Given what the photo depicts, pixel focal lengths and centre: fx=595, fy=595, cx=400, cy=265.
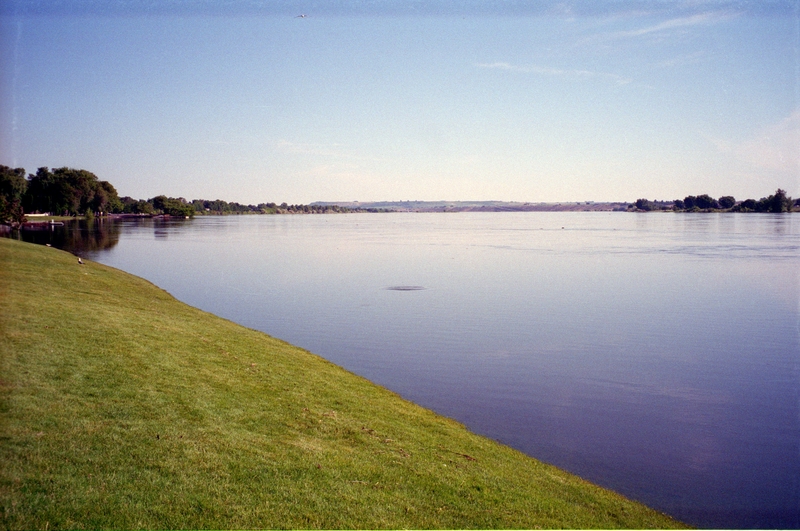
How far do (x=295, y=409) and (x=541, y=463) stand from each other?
17.1ft

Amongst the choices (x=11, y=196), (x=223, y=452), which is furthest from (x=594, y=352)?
(x=11, y=196)

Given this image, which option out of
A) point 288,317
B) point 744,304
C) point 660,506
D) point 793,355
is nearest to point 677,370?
point 793,355

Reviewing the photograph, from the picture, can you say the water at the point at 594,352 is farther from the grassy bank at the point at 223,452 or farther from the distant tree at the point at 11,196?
the distant tree at the point at 11,196

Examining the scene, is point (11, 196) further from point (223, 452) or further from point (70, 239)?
point (223, 452)

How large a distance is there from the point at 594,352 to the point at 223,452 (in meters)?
16.4

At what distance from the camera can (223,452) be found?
353 inches

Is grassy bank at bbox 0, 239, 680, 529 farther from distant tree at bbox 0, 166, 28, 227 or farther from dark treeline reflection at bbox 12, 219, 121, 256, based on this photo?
distant tree at bbox 0, 166, 28, 227

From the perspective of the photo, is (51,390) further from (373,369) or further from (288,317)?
(288,317)

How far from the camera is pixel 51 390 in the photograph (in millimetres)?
10000

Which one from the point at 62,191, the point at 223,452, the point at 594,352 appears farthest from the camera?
the point at 62,191

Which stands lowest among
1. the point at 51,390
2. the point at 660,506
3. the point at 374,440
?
the point at 660,506

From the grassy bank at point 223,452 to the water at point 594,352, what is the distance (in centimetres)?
230

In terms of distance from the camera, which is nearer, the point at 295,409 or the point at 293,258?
the point at 295,409

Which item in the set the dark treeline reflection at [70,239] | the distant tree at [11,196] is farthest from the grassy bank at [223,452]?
the distant tree at [11,196]
